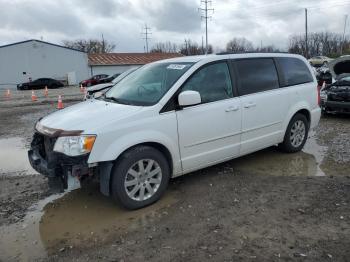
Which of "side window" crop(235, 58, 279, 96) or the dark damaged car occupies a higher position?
"side window" crop(235, 58, 279, 96)

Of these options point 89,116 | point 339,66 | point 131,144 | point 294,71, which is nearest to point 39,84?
point 339,66

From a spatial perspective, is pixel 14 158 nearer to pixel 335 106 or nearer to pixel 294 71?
pixel 294 71

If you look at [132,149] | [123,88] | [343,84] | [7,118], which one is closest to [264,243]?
[132,149]

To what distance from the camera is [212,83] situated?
5.23m

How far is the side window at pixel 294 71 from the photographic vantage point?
6332 mm

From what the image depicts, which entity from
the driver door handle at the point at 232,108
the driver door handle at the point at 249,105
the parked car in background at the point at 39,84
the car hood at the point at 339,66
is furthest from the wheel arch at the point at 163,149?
the parked car in background at the point at 39,84

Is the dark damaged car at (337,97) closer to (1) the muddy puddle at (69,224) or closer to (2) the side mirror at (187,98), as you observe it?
(2) the side mirror at (187,98)

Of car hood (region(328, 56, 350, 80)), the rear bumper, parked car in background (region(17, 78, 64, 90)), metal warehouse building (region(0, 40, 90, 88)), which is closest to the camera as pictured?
the rear bumper

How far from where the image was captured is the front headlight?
13.5 ft

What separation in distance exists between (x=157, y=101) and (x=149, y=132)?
45cm

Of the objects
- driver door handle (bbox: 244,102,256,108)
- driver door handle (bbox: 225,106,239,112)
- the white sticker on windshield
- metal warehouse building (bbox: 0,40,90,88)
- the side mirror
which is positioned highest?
metal warehouse building (bbox: 0,40,90,88)

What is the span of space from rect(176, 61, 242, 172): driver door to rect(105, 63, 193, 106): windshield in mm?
276

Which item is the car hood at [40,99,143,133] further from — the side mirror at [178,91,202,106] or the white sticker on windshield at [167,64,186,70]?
the white sticker on windshield at [167,64,186,70]

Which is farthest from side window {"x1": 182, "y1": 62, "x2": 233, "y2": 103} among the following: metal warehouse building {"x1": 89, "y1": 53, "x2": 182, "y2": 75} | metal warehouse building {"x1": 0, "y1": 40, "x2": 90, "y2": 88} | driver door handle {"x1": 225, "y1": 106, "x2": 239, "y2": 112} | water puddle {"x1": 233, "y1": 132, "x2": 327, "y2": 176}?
metal warehouse building {"x1": 89, "y1": 53, "x2": 182, "y2": 75}
